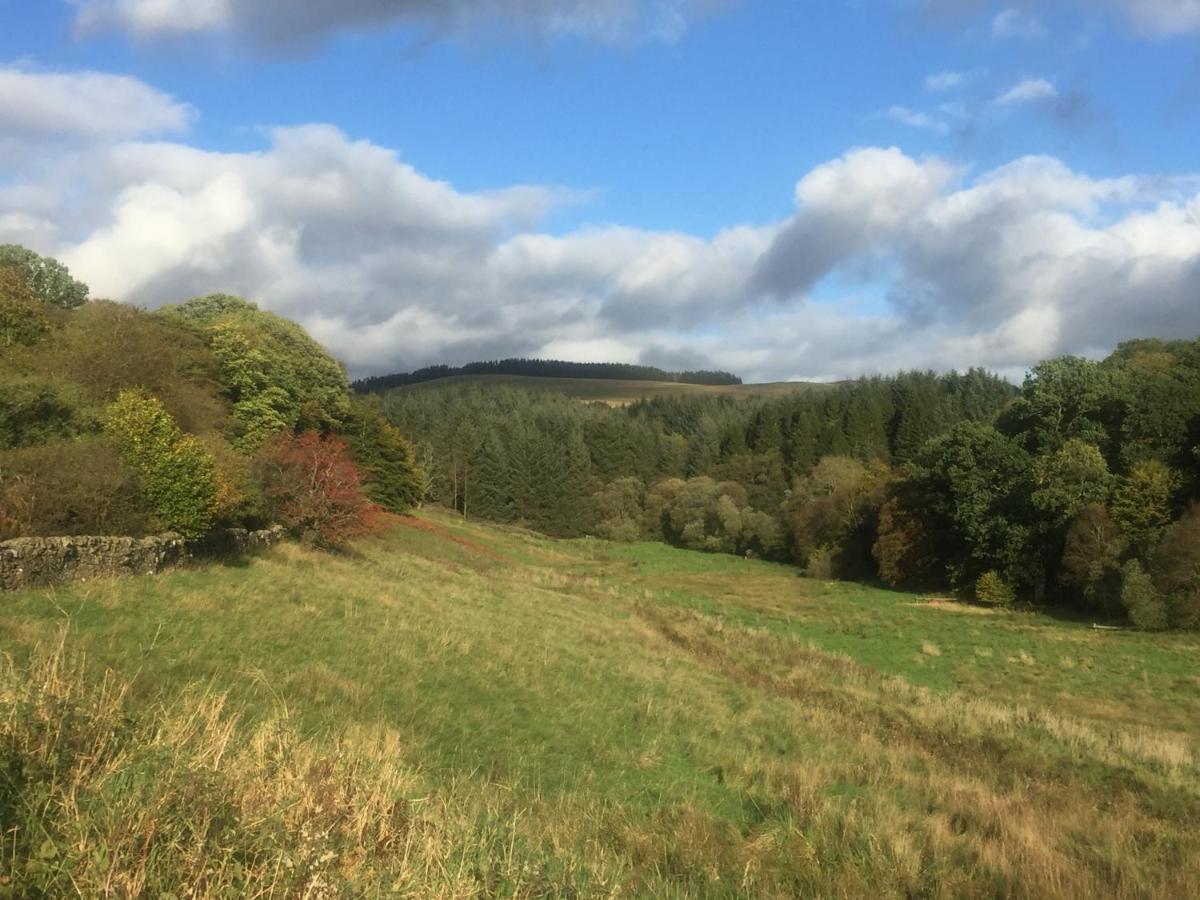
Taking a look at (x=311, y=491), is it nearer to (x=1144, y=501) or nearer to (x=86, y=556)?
(x=86, y=556)

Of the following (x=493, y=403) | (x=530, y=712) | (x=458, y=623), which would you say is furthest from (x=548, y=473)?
(x=530, y=712)

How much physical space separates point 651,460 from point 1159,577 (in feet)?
269

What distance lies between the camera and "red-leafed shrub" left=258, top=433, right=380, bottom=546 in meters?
29.6

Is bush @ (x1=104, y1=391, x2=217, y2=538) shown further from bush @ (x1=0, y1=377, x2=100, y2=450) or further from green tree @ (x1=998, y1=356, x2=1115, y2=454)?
green tree @ (x1=998, y1=356, x2=1115, y2=454)

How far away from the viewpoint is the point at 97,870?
3.52 metres

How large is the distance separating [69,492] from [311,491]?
45.0 ft

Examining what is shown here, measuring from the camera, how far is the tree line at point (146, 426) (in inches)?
667

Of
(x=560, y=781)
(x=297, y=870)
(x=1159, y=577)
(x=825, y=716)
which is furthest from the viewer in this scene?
(x=1159, y=577)

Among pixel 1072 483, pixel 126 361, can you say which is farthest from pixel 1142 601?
pixel 126 361

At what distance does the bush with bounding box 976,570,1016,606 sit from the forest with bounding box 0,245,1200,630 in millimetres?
132

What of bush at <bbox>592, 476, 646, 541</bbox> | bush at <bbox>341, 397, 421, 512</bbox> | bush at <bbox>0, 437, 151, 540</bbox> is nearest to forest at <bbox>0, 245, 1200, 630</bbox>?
bush at <bbox>0, 437, 151, 540</bbox>

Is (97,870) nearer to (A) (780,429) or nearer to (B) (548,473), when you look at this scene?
(B) (548,473)

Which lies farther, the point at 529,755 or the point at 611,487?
the point at 611,487

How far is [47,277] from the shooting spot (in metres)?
44.3
